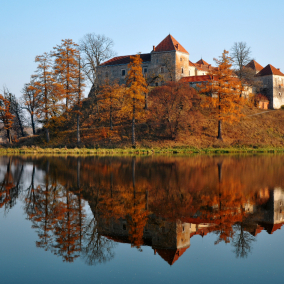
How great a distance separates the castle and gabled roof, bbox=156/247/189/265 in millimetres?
48332

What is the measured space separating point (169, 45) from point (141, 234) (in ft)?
178

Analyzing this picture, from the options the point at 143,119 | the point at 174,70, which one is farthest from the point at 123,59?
the point at 143,119

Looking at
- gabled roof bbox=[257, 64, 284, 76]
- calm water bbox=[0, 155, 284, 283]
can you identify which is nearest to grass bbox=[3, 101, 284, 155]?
gabled roof bbox=[257, 64, 284, 76]

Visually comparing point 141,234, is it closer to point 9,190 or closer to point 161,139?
point 9,190

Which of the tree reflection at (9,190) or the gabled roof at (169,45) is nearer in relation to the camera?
the tree reflection at (9,190)

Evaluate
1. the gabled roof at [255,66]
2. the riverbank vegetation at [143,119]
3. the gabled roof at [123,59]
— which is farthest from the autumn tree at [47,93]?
the gabled roof at [255,66]

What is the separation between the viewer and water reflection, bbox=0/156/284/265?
6.79 metres

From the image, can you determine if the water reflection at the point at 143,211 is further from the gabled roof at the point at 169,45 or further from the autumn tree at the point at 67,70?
the gabled roof at the point at 169,45

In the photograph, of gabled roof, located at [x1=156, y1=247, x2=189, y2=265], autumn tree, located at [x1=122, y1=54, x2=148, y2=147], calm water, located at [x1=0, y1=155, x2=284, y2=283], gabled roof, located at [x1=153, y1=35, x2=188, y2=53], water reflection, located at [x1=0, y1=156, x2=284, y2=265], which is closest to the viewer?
calm water, located at [x1=0, y1=155, x2=284, y2=283]

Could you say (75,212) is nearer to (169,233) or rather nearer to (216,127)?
(169,233)

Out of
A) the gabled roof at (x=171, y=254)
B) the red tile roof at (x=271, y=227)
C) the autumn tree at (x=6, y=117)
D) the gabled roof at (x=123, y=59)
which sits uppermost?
the gabled roof at (x=123, y=59)

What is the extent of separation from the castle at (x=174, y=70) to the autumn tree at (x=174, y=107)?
12.4 metres

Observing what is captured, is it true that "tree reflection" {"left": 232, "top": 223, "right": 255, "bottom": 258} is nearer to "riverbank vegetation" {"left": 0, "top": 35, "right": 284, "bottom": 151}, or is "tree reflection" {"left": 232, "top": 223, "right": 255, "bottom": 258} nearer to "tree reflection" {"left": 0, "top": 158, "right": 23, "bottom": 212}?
"tree reflection" {"left": 0, "top": 158, "right": 23, "bottom": 212}

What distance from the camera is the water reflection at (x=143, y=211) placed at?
679 cm
